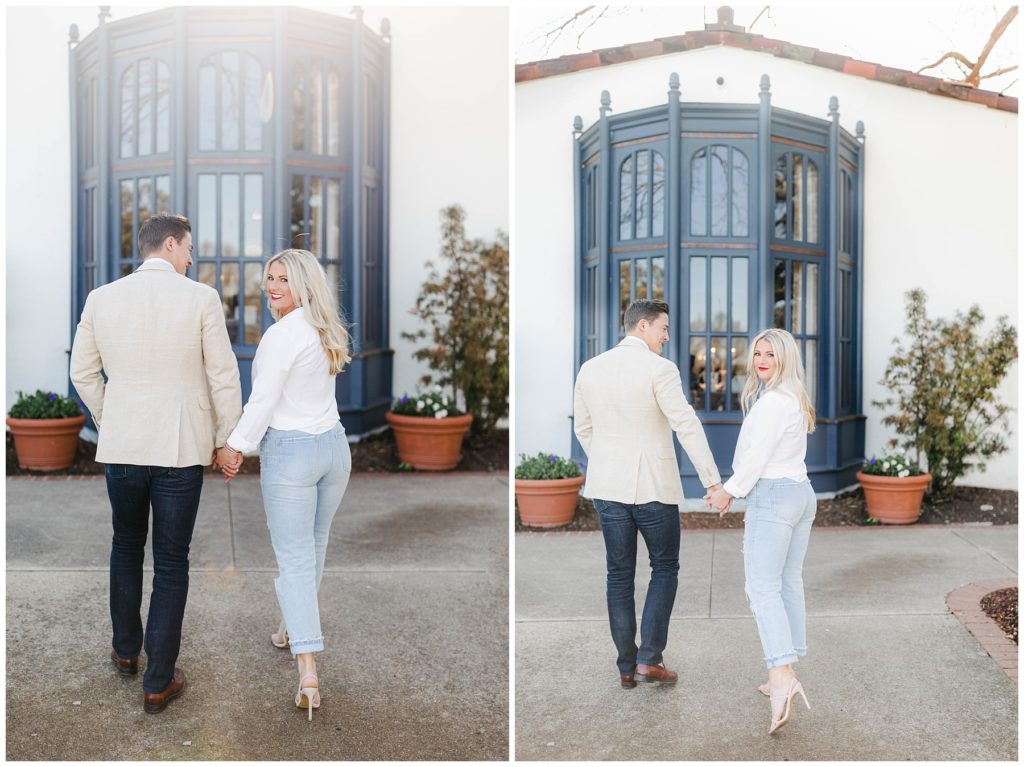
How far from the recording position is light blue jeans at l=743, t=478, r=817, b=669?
2.76 m

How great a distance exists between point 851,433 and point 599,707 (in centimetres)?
211

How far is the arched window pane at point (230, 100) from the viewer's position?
639 cm

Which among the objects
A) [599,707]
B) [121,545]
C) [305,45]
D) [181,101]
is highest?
[305,45]

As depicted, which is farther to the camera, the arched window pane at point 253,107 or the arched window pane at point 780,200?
the arched window pane at point 253,107

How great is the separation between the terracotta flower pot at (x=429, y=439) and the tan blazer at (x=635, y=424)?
139 inches

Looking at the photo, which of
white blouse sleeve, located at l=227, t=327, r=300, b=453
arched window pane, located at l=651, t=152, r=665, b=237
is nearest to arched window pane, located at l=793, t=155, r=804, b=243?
arched window pane, located at l=651, t=152, r=665, b=237

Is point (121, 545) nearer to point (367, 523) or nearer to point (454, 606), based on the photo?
point (454, 606)

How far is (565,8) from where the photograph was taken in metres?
3.20

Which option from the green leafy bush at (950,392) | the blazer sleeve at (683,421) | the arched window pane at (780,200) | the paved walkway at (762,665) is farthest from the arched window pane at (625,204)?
the green leafy bush at (950,392)

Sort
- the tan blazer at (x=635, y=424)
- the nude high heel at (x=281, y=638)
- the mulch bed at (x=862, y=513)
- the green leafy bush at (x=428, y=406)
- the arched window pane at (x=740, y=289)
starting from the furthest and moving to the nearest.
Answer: the green leafy bush at (x=428, y=406), the mulch bed at (x=862, y=513), the arched window pane at (x=740, y=289), the nude high heel at (x=281, y=638), the tan blazer at (x=635, y=424)

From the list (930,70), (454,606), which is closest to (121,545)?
(454,606)

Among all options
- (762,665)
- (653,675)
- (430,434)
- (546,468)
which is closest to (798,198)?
(546,468)

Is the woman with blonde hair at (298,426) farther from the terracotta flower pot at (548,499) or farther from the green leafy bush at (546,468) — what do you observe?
the terracotta flower pot at (548,499)

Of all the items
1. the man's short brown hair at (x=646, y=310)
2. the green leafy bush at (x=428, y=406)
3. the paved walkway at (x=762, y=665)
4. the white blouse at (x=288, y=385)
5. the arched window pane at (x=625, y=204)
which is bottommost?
the paved walkway at (x=762, y=665)
